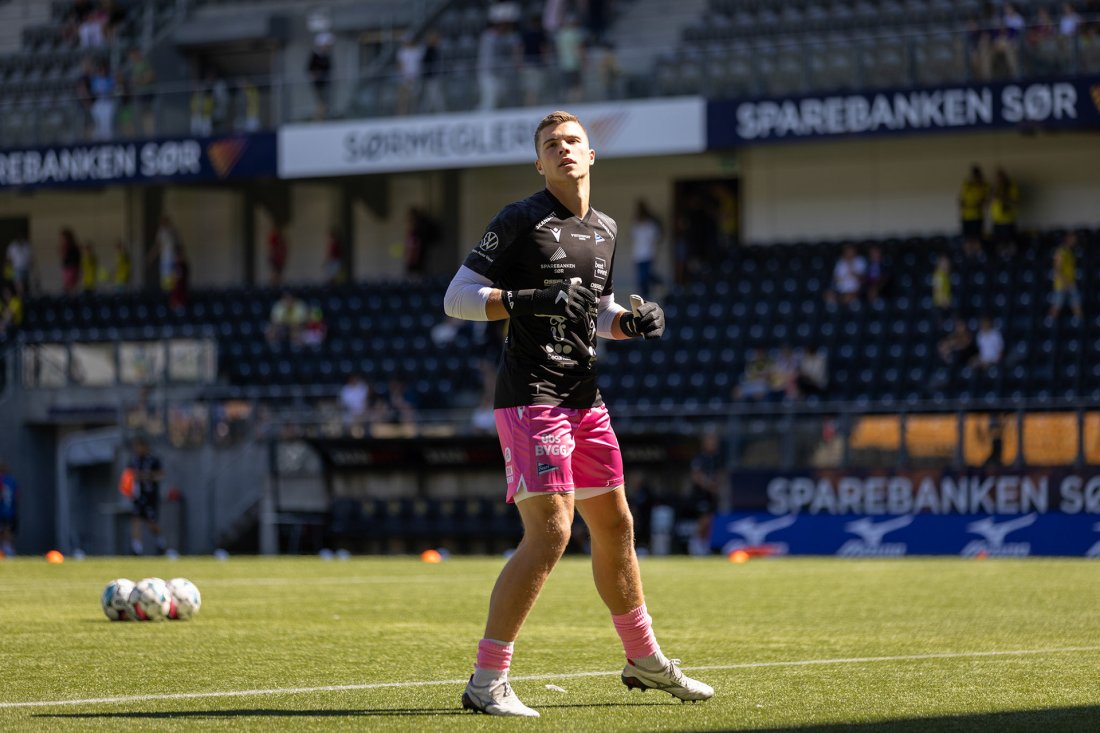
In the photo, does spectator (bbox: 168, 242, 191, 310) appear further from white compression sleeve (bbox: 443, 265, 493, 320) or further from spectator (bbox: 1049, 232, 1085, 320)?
white compression sleeve (bbox: 443, 265, 493, 320)

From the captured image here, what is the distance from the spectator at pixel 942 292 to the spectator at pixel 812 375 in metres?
1.95

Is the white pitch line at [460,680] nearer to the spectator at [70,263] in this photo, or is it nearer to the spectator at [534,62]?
the spectator at [534,62]

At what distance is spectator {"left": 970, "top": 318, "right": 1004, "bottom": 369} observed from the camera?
25234mm

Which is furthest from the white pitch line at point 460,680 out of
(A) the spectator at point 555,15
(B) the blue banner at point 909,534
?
(A) the spectator at point 555,15

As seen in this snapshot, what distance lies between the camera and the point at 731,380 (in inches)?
1072

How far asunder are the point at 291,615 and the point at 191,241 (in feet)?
92.6

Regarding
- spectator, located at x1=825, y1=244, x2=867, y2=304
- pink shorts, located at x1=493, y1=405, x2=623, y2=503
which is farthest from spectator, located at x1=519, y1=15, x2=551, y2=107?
pink shorts, located at x1=493, y1=405, x2=623, y2=503

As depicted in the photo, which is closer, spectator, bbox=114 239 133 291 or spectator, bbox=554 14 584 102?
spectator, bbox=554 14 584 102

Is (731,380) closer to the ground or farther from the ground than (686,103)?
closer to the ground

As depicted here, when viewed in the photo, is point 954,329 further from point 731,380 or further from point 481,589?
point 481,589

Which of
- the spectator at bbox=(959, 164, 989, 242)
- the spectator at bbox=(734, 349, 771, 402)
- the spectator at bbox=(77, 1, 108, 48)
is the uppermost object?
the spectator at bbox=(77, 1, 108, 48)

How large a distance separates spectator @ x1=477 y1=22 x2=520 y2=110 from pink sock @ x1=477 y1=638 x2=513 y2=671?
23.9 metres

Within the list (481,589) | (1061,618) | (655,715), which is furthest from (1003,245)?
(655,715)

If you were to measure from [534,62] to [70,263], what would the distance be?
12.8 m
